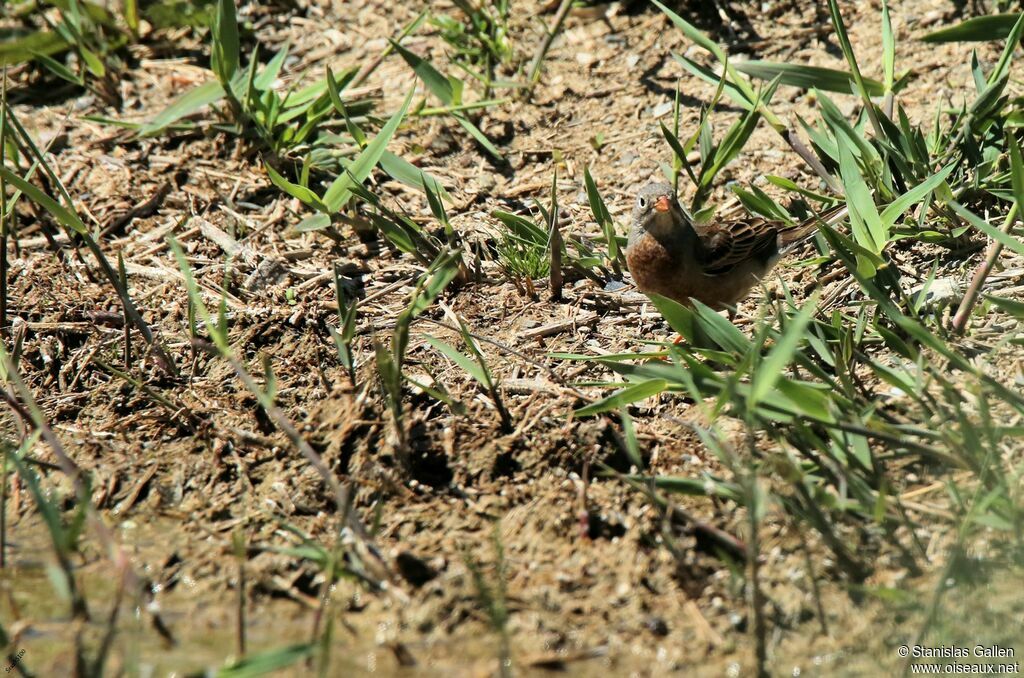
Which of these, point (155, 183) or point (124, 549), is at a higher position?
point (155, 183)

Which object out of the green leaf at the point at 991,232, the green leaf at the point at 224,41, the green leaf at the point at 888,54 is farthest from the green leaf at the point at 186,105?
the green leaf at the point at 991,232

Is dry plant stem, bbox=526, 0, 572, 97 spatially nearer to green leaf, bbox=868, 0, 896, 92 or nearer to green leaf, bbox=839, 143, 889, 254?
green leaf, bbox=868, 0, 896, 92

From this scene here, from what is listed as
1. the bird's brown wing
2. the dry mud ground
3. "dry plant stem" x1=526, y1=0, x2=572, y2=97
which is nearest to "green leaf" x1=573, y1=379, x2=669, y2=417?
the dry mud ground

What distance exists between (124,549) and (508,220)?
2291 millimetres

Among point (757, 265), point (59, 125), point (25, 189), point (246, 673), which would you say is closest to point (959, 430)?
point (757, 265)

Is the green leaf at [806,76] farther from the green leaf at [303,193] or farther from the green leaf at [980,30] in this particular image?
the green leaf at [303,193]

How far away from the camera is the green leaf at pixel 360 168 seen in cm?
479

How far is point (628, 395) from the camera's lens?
3.68 m

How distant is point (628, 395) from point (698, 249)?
144cm

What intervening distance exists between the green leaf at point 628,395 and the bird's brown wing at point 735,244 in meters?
1.32

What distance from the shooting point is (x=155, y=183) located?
559 centimetres

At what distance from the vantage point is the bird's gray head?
4685mm

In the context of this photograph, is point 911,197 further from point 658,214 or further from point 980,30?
point 980,30

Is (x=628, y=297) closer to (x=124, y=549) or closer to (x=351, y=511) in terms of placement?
(x=351, y=511)
